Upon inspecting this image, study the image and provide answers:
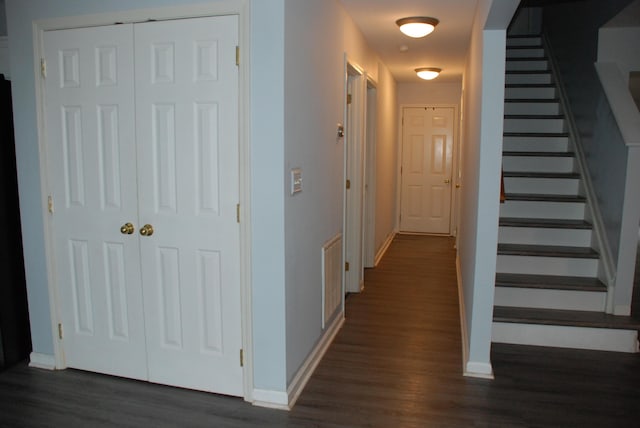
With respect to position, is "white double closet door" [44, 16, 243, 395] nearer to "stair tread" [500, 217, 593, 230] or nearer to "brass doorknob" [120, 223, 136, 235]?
"brass doorknob" [120, 223, 136, 235]

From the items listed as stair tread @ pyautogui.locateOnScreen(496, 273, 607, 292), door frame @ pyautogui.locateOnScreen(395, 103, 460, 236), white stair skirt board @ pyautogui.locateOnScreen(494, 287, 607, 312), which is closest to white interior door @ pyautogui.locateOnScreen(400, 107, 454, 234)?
door frame @ pyautogui.locateOnScreen(395, 103, 460, 236)

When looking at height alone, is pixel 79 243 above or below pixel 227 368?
above

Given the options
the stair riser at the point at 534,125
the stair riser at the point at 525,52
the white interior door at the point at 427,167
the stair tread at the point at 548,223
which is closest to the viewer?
the stair tread at the point at 548,223

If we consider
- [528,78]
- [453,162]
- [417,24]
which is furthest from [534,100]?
[453,162]

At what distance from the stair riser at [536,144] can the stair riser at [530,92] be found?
Result: 29.4 inches

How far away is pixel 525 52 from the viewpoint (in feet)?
19.7

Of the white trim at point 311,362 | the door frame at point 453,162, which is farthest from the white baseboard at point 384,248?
the white trim at point 311,362

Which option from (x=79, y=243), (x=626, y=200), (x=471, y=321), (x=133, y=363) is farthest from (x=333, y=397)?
(x=626, y=200)

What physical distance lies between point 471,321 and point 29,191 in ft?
9.50

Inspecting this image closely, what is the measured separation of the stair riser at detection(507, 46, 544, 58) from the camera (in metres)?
5.96

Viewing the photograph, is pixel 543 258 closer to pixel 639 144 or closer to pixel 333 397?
pixel 639 144

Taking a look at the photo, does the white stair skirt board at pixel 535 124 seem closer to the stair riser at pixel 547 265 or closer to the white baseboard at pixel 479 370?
the stair riser at pixel 547 265

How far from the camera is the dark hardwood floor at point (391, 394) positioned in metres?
2.58

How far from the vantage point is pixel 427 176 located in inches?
316
